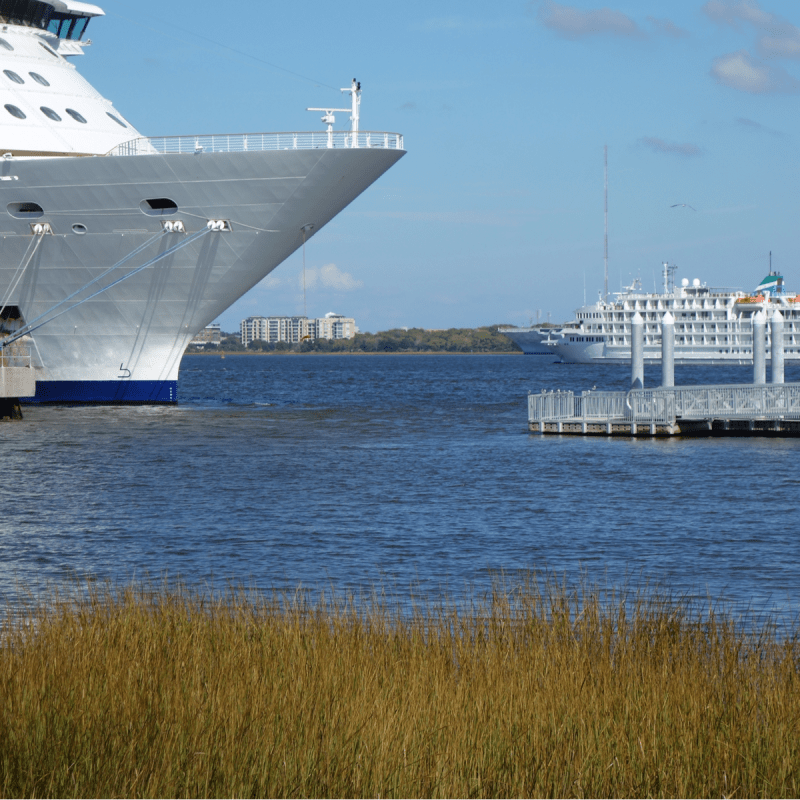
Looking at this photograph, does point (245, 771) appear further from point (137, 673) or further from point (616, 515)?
point (616, 515)

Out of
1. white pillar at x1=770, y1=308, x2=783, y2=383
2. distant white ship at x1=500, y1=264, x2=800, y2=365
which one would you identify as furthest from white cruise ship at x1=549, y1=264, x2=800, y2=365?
white pillar at x1=770, y1=308, x2=783, y2=383

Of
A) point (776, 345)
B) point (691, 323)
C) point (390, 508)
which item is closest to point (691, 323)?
point (691, 323)

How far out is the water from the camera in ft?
44.7

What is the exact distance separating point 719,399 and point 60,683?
89.4 ft

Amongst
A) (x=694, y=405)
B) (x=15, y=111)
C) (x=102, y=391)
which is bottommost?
(x=694, y=405)

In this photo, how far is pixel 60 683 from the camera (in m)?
6.71

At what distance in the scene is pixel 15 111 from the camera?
33438 mm

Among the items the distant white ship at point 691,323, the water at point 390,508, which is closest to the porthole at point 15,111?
the water at point 390,508

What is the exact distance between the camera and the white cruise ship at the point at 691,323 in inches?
5005

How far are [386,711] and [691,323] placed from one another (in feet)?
419

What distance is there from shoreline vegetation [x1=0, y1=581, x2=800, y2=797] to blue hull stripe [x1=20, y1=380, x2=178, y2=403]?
94.6 feet

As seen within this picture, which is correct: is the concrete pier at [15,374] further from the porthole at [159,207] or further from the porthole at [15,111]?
the porthole at [15,111]

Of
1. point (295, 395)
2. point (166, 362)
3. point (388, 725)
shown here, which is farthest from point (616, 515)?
point (295, 395)

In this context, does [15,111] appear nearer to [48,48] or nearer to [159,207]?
[48,48]
